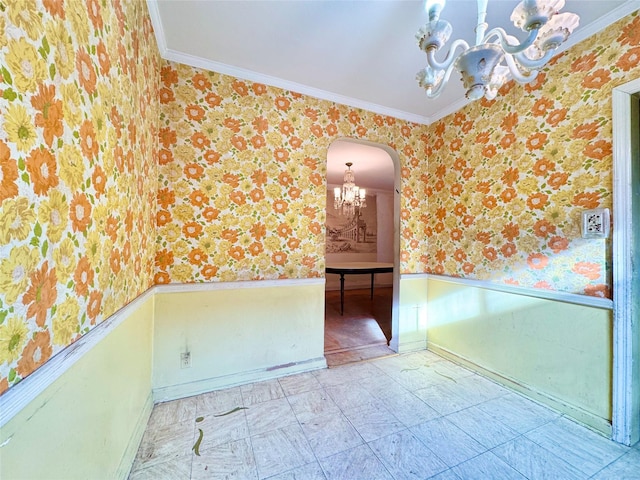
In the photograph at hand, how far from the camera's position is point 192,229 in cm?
182

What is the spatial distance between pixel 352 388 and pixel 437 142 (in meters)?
2.46

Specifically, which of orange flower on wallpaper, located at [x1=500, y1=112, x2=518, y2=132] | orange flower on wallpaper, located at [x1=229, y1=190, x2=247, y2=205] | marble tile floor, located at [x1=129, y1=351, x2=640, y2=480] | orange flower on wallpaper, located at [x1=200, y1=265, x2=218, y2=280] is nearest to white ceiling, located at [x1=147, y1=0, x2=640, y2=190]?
orange flower on wallpaper, located at [x1=500, y1=112, x2=518, y2=132]

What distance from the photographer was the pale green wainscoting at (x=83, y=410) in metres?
0.52

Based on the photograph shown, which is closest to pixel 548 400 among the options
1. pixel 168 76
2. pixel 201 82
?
pixel 201 82

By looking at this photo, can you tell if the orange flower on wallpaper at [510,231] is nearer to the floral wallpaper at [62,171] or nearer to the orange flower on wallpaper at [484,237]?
the orange flower on wallpaper at [484,237]

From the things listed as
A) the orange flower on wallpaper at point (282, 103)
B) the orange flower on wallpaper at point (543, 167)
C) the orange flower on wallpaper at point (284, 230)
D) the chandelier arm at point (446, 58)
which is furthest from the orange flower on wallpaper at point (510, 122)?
the orange flower on wallpaper at point (284, 230)

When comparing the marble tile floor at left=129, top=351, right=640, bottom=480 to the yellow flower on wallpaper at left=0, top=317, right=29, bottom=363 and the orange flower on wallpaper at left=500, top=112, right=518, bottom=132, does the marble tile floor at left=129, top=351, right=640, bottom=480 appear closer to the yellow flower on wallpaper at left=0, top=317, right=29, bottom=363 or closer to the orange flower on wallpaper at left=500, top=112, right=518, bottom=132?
the yellow flower on wallpaper at left=0, top=317, right=29, bottom=363

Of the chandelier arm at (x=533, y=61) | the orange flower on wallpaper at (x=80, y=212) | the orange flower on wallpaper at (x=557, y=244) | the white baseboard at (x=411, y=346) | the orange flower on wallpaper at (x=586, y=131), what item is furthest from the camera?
the white baseboard at (x=411, y=346)

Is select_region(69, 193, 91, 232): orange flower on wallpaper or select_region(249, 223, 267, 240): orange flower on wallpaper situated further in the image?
select_region(249, 223, 267, 240): orange flower on wallpaper

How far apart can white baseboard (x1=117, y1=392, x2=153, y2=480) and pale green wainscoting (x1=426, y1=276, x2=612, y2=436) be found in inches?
96.4

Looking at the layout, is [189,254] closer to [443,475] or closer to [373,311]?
[443,475]

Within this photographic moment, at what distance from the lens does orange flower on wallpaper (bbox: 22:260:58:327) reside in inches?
22.3

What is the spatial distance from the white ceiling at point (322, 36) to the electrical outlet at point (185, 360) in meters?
2.12

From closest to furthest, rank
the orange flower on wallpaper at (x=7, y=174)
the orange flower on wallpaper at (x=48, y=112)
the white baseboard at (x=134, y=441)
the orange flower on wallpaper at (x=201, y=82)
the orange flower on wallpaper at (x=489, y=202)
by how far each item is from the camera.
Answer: the orange flower on wallpaper at (x=7, y=174) → the orange flower on wallpaper at (x=48, y=112) → the white baseboard at (x=134, y=441) → the orange flower on wallpaper at (x=201, y=82) → the orange flower on wallpaper at (x=489, y=202)
